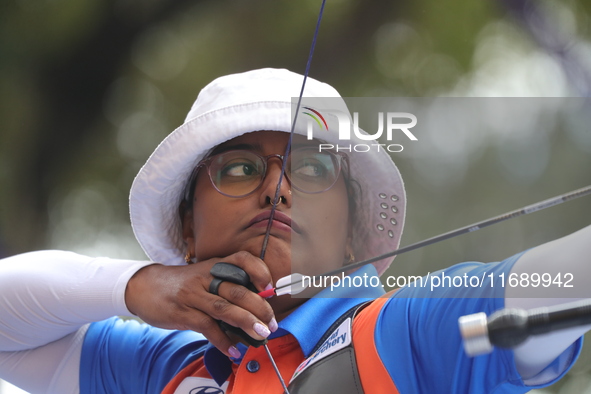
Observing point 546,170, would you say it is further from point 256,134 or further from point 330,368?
point 256,134

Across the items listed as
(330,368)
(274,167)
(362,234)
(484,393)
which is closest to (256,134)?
(274,167)

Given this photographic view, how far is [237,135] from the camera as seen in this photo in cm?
116

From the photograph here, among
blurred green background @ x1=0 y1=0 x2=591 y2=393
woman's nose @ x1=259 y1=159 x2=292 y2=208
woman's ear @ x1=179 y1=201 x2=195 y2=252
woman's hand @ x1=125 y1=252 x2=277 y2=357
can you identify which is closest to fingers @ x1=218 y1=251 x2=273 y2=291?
woman's hand @ x1=125 y1=252 x2=277 y2=357

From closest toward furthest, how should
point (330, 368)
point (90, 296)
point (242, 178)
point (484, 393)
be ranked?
point (484, 393), point (330, 368), point (242, 178), point (90, 296)

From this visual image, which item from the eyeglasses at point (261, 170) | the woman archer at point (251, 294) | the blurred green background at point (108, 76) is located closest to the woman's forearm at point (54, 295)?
the woman archer at point (251, 294)

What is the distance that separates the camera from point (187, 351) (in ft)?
4.36

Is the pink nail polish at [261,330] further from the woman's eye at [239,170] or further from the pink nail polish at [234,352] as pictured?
the woman's eye at [239,170]

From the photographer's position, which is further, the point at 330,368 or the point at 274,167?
the point at 274,167

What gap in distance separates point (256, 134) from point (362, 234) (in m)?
0.26

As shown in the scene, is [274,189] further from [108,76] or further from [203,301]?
[108,76]

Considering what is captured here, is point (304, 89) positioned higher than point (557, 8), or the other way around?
point (557, 8)

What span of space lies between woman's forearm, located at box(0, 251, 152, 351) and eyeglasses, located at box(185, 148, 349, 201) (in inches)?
9.4

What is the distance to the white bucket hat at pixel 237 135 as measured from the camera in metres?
1.09

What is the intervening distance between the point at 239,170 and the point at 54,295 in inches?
18.9
